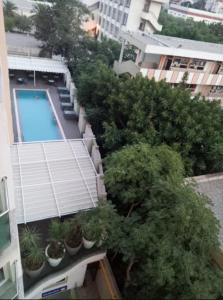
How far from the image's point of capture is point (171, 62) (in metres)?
19.6

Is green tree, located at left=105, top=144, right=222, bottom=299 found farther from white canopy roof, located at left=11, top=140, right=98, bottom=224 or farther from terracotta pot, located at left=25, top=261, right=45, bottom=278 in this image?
white canopy roof, located at left=11, top=140, right=98, bottom=224

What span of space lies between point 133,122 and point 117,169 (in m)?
4.39

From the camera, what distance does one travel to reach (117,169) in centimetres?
995

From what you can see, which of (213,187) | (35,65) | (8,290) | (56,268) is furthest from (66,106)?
(8,290)

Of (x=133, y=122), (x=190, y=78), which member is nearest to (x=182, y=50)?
(x=190, y=78)

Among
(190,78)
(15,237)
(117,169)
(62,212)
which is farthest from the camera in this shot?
(190,78)

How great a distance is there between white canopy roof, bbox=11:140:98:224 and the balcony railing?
498 cm

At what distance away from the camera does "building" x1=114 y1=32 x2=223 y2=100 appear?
18.6 meters

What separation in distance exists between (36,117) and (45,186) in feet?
29.4

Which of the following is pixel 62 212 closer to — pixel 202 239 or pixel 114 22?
pixel 202 239

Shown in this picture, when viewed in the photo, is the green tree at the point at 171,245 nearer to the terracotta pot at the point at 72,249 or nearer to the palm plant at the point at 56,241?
the terracotta pot at the point at 72,249

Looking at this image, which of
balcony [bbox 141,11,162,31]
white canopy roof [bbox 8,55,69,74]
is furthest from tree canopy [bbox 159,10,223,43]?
white canopy roof [bbox 8,55,69,74]

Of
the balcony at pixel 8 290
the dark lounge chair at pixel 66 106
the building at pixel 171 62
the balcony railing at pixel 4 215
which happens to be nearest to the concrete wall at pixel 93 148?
the dark lounge chair at pixel 66 106

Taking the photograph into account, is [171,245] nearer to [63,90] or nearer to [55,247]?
[55,247]
